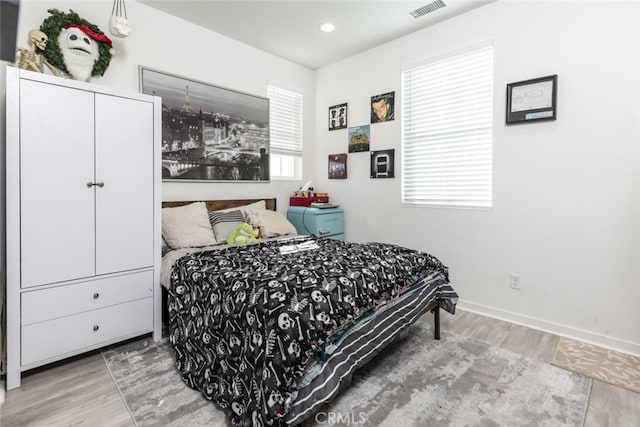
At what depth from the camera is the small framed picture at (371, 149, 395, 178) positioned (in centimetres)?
357

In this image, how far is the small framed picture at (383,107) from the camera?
11.6 ft

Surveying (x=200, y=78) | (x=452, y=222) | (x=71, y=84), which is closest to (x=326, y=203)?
(x=452, y=222)

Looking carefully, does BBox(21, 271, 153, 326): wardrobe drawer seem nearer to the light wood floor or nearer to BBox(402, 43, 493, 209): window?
the light wood floor

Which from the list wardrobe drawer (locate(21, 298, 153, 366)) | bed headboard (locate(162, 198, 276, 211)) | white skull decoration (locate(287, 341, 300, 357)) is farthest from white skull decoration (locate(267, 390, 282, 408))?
bed headboard (locate(162, 198, 276, 211))

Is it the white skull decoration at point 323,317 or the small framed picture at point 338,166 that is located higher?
the small framed picture at point 338,166

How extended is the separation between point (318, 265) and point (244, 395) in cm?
75

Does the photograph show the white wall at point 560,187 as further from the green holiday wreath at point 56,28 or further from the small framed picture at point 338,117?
the green holiday wreath at point 56,28

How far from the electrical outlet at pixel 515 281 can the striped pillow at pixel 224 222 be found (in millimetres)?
2503

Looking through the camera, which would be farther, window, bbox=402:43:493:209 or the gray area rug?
window, bbox=402:43:493:209

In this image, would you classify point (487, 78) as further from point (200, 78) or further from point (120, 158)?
point (120, 158)

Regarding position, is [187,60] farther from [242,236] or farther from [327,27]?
[242,236]

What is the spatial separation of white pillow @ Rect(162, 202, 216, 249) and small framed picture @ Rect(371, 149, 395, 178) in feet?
6.23

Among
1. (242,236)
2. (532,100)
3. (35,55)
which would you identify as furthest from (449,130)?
(35,55)
